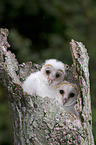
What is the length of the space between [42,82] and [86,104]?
0.62m

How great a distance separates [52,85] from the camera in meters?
1.86

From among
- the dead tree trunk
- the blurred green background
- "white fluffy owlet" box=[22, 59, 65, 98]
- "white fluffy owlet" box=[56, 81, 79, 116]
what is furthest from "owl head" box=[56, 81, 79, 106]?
the blurred green background

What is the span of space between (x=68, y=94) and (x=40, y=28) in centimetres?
216

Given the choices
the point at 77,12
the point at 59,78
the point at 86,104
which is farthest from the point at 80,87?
the point at 77,12

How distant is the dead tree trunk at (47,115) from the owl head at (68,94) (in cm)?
25

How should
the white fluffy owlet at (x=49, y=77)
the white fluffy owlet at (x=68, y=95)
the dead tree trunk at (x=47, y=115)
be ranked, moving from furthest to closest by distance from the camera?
1. the white fluffy owlet at (x=49, y=77)
2. the white fluffy owlet at (x=68, y=95)
3. the dead tree trunk at (x=47, y=115)

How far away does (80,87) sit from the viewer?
1.28 meters

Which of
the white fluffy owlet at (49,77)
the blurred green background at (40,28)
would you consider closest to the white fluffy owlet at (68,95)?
the white fluffy owlet at (49,77)

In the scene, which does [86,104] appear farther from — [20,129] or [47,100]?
[20,129]

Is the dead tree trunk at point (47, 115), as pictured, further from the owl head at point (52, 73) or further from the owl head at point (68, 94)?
the owl head at point (52, 73)

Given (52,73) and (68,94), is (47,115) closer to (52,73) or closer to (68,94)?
(68,94)

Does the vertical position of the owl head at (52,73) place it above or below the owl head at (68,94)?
above

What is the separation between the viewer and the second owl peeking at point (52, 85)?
1585 millimetres

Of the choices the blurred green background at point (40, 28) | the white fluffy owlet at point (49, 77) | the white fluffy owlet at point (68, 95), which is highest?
the blurred green background at point (40, 28)
